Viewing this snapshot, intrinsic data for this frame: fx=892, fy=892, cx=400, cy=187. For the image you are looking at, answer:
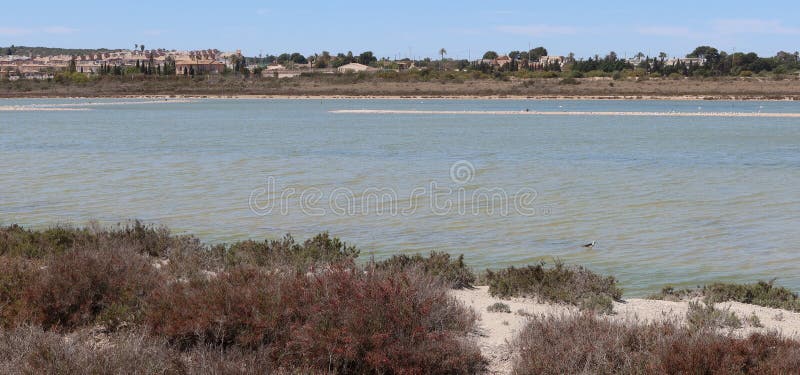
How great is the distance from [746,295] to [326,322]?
4618 millimetres

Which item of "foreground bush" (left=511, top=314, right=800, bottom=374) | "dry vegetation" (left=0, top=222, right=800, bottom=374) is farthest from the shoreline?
"dry vegetation" (left=0, top=222, right=800, bottom=374)

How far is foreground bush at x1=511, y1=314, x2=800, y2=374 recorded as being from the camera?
18.3 ft

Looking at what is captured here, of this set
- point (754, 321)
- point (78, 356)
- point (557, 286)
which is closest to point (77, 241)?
point (78, 356)

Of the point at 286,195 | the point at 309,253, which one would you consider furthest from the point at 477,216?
the point at 309,253

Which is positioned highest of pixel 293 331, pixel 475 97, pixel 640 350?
pixel 293 331

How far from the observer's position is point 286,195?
18.1 meters

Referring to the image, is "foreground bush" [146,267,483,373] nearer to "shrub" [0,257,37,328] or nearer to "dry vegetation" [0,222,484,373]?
"dry vegetation" [0,222,484,373]

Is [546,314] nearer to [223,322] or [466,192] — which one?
[223,322]

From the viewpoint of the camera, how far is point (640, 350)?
6.02 m

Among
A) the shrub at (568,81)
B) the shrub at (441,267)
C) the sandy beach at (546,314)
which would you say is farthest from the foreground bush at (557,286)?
the shrub at (568,81)

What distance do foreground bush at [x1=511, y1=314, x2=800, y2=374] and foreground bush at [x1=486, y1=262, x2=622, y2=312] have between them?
61.5 inches

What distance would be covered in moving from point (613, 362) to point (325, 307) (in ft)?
6.44

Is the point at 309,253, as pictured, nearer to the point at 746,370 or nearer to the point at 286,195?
the point at 746,370

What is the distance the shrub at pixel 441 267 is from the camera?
885 cm
